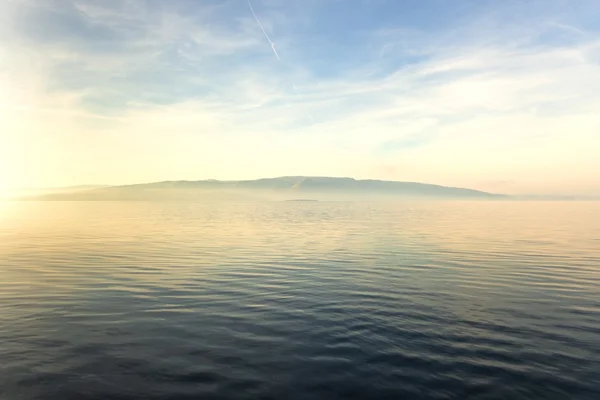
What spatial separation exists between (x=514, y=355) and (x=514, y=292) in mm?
12085

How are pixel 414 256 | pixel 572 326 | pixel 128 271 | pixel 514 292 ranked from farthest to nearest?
pixel 414 256 < pixel 128 271 < pixel 514 292 < pixel 572 326

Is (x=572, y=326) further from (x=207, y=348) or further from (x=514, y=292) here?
(x=207, y=348)

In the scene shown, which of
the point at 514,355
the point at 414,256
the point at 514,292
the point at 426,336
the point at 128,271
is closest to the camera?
the point at 514,355

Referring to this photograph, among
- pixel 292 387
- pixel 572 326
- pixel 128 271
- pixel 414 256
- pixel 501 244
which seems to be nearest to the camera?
pixel 292 387

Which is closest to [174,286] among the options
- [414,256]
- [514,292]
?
[514,292]

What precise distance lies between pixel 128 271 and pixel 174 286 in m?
8.15

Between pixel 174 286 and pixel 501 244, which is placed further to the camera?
pixel 501 244

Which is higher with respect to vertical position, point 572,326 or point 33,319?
point 572,326

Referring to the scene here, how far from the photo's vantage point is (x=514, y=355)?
15.1 meters

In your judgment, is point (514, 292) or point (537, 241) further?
point (537, 241)

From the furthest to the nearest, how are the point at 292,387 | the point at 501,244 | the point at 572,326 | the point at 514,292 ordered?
1. the point at 501,244
2. the point at 514,292
3. the point at 572,326
4. the point at 292,387

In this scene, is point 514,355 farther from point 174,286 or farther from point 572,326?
point 174,286

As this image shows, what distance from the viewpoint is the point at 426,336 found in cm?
1719

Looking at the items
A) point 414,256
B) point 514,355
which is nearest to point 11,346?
point 514,355
